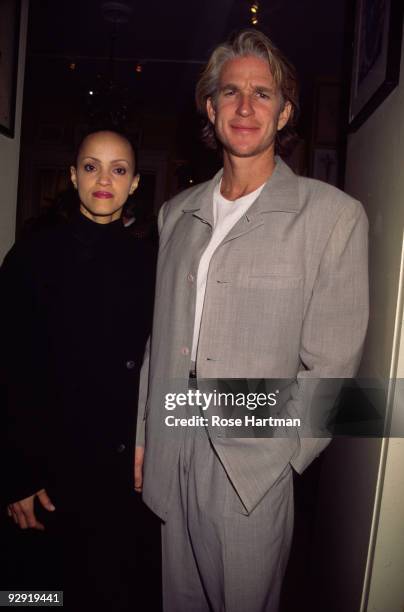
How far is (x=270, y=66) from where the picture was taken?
4.19 feet

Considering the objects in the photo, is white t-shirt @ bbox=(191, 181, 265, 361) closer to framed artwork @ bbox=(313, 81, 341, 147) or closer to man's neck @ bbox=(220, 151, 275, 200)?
man's neck @ bbox=(220, 151, 275, 200)

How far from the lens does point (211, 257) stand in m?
1.21

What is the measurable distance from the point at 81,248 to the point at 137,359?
1.10ft

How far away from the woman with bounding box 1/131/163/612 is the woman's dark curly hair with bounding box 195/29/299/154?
266 millimetres

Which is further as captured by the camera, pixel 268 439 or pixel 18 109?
pixel 18 109

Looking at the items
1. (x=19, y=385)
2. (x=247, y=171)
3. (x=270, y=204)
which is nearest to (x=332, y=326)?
(x=270, y=204)

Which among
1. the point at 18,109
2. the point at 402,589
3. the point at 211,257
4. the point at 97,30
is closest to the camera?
the point at 402,589

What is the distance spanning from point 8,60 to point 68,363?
1.01m

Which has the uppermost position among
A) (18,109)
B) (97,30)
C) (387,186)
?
(97,30)

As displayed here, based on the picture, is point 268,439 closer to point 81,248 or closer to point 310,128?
point 81,248

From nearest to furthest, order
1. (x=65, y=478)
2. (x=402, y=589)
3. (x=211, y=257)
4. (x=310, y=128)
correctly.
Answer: (x=402, y=589), (x=211, y=257), (x=65, y=478), (x=310, y=128)

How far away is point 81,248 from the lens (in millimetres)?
Result: 1386

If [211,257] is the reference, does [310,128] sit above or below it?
above

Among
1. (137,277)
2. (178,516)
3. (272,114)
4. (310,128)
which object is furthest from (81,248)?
(310,128)
